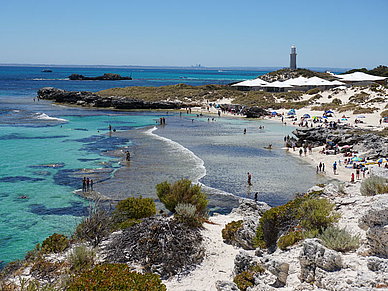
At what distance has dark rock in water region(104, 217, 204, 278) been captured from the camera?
33.2 ft

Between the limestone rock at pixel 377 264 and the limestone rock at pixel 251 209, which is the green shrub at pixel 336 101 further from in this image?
the limestone rock at pixel 377 264

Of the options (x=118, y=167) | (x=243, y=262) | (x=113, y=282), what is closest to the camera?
(x=113, y=282)

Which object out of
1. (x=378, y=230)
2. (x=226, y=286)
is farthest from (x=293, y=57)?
(x=226, y=286)

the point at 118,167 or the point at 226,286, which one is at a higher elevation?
the point at 226,286

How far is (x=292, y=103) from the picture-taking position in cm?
6888

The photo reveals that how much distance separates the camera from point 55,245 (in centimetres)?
1111

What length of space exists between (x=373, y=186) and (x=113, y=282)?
7877 millimetres

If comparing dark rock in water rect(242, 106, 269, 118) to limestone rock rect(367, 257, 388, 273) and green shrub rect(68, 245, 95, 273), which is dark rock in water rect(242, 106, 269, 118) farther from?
Result: limestone rock rect(367, 257, 388, 273)

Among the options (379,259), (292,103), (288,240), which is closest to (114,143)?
(288,240)

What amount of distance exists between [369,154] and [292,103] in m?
41.0

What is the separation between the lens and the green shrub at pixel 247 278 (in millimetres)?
8359

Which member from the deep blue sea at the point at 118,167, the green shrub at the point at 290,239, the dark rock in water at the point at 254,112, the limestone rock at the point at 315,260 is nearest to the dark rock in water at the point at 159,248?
the green shrub at the point at 290,239

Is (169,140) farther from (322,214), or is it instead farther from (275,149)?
(322,214)

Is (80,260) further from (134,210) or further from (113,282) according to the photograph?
(134,210)
